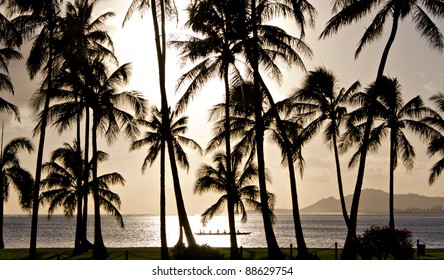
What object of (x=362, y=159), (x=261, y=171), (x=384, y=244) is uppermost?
(x=362, y=159)

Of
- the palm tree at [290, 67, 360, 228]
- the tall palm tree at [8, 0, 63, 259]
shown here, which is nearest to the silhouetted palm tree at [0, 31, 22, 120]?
the tall palm tree at [8, 0, 63, 259]

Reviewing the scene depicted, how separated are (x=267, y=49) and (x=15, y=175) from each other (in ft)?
74.8

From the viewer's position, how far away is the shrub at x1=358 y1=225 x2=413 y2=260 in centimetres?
2127

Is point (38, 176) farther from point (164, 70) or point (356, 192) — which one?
point (356, 192)

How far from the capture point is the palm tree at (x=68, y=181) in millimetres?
36219

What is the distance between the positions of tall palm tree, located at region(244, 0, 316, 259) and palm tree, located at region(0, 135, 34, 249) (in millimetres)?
21117

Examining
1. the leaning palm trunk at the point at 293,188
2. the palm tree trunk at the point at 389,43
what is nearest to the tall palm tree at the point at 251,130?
the leaning palm trunk at the point at 293,188

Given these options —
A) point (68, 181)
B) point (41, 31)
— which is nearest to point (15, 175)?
point (68, 181)

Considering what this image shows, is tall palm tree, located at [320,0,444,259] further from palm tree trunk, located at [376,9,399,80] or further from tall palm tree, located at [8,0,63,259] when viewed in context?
tall palm tree, located at [8,0,63,259]

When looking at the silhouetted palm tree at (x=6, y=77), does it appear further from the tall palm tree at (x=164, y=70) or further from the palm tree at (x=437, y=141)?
the palm tree at (x=437, y=141)

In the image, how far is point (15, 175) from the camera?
4034 cm

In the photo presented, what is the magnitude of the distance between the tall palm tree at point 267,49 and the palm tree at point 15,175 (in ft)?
69.3
